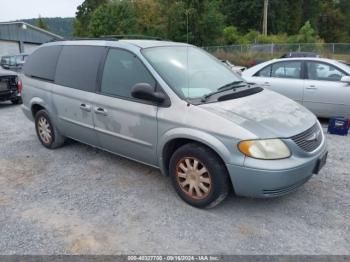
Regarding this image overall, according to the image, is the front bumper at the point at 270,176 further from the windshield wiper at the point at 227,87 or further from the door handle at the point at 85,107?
the door handle at the point at 85,107

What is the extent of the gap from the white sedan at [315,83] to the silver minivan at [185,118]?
121 inches

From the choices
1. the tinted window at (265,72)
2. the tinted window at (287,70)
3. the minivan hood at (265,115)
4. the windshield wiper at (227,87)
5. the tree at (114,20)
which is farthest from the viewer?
the tree at (114,20)

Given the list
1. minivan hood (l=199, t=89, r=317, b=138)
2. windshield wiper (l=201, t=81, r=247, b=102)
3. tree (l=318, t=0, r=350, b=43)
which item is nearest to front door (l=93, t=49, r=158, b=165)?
windshield wiper (l=201, t=81, r=247, b=102)

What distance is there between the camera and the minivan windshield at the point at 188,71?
12.5 feet

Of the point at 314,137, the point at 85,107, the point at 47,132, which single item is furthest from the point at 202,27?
the point at 314,137

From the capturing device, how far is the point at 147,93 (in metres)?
3.64

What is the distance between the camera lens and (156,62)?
397cm

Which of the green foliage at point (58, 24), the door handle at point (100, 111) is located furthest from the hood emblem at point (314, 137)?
the green foliage at point (58, 24)

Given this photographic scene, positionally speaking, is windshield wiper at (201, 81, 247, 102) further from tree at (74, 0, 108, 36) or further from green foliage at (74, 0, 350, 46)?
tree at (74, 0, 108, 36)

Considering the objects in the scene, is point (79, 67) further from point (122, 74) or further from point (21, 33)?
point (21, 33)

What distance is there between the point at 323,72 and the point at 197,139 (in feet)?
15.4

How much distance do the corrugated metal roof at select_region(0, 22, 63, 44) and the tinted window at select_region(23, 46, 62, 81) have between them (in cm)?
2658

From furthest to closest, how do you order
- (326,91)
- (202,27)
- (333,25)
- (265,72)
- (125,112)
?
(333,25)
(202,27)
(265,72)
(326,91)
(125,112)

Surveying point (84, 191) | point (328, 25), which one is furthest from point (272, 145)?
point (328, 25)
